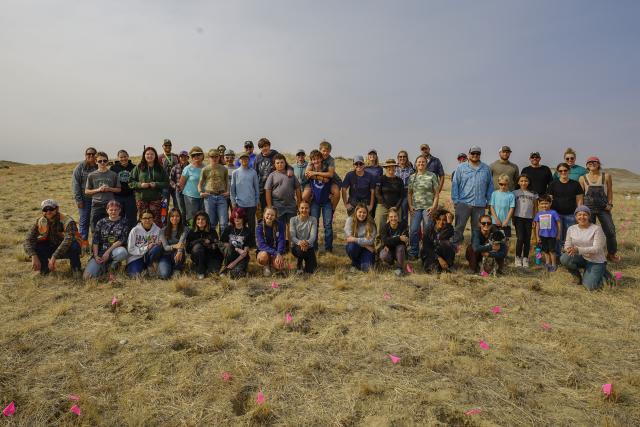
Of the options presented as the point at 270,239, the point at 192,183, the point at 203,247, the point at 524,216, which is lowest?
the point at 203,247

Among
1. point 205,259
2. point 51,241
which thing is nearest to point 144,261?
point 205,259

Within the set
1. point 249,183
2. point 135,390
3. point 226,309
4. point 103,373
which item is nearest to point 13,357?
point 103,373

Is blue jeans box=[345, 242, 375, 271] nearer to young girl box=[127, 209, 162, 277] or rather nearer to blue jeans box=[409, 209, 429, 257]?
blue jeans box=[409, 209, 429, 257]

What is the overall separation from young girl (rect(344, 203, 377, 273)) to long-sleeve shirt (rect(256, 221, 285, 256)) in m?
1.24

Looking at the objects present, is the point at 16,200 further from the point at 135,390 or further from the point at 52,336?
the point at 135,390

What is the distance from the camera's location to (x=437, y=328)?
491 cm

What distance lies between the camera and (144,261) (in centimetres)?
681

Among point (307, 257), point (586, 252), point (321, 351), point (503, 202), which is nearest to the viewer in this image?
point (321, 351)

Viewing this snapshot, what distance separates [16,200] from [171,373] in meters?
17.6

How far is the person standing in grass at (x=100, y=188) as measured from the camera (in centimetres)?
758

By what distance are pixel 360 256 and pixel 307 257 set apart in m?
1.03

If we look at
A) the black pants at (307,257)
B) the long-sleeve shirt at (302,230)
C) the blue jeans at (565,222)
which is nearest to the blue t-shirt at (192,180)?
the long-sleeve shirt at (302,230)

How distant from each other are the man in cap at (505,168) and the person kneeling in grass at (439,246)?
1996 mm

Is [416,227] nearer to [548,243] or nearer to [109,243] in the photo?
[548,243]
